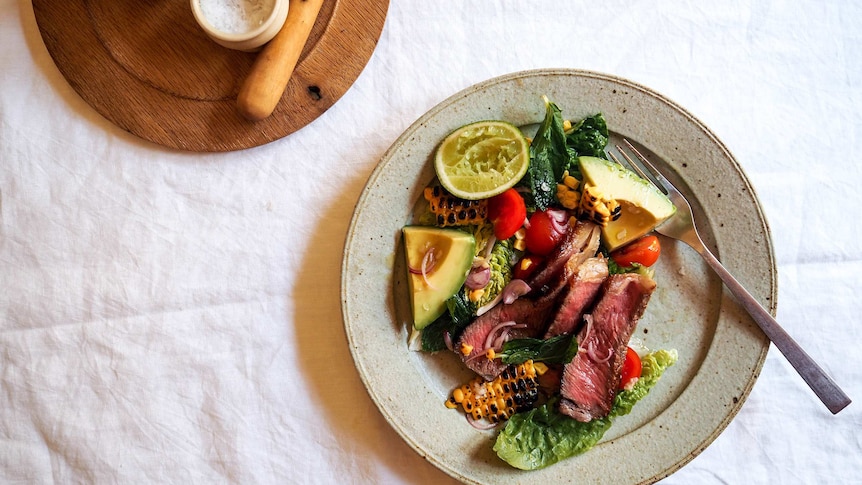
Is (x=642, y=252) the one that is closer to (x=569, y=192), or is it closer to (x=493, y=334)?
(x=569, y=192)

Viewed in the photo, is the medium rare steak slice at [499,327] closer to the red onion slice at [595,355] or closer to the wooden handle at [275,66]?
the red onion slice at [595,355]

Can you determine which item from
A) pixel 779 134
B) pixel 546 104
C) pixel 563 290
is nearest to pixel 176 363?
pixel 563 290

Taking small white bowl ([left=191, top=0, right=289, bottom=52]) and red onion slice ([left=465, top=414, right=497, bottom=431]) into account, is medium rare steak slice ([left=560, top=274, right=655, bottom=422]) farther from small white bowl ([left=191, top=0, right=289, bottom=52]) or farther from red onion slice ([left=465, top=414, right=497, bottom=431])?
small white bowl ([left=191, top=0, right=289, bottom=52])

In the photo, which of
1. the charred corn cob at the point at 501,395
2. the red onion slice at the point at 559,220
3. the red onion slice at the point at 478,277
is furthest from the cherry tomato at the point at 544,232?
the charred corn cob at the point at 501,395

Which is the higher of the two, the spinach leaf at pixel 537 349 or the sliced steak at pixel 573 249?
the sliced steak at pixel 573 249

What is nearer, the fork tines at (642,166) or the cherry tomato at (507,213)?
the cherry tomato at (507,213)

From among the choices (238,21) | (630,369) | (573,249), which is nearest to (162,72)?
(238,21)
